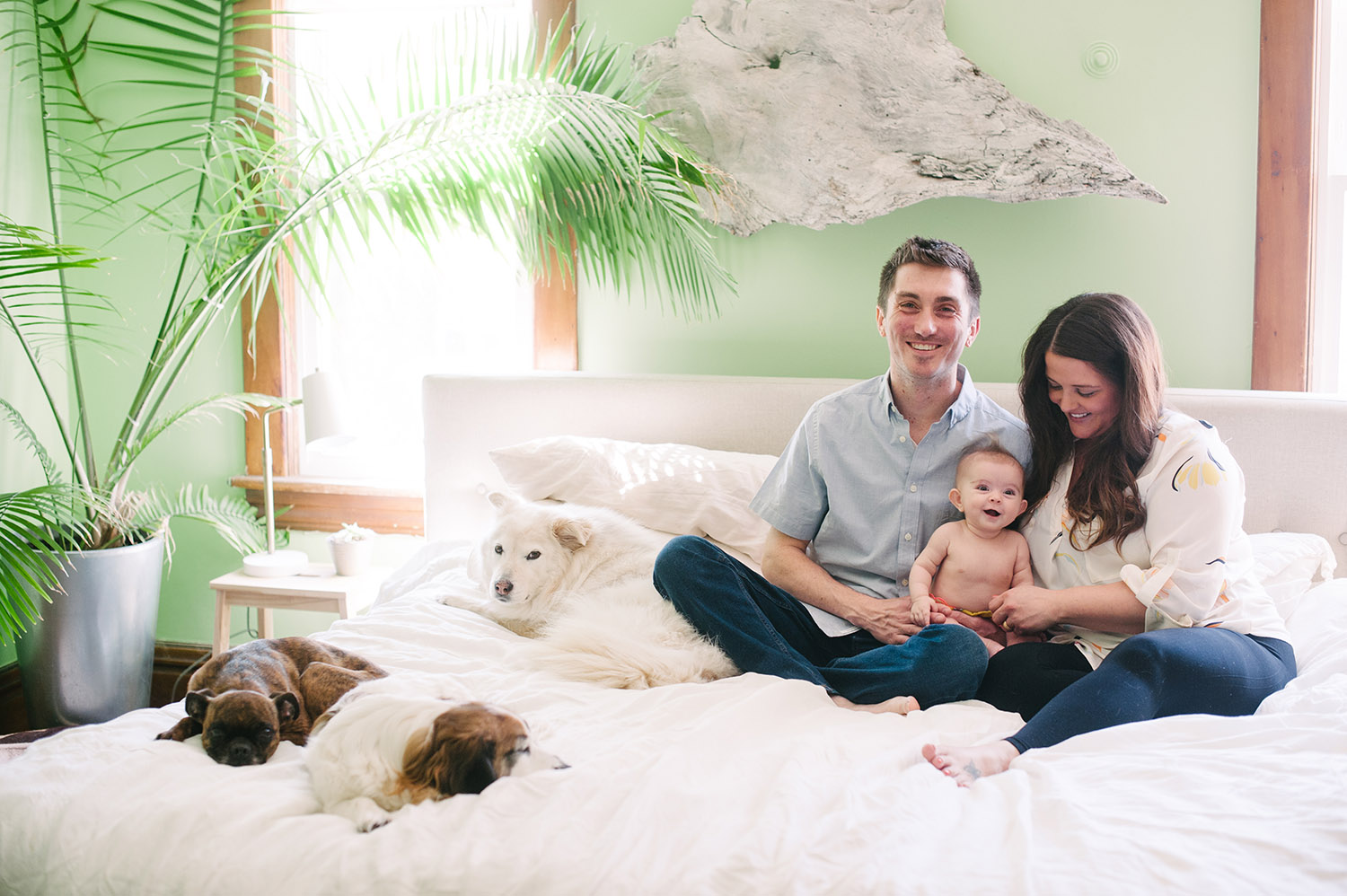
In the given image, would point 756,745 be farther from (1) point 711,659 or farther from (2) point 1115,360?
(2) point 1115,360

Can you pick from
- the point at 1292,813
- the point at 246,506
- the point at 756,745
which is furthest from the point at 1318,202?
the point at 246,506

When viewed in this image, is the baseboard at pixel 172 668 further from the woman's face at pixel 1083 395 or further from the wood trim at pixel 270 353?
the woman's face at pixel 1083 395

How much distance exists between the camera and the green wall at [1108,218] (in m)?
2.41

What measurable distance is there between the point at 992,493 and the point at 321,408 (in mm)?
1831

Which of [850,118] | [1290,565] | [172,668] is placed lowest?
[172,668]

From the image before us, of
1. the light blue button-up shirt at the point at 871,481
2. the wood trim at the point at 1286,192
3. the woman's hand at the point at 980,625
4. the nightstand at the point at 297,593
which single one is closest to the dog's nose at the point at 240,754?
the light blue button-up shirt at the point at 871,481

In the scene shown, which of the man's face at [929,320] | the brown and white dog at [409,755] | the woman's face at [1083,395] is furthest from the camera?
the man's face at [929,320]

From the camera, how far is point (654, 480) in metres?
2.21

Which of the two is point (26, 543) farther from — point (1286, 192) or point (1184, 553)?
point (1286, 192)

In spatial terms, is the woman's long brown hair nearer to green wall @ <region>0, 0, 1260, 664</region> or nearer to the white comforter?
the white comforter

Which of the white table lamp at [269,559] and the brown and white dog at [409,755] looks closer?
the brown and white dog at [409,755]

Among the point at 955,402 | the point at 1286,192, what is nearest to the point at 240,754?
the point at 955,402

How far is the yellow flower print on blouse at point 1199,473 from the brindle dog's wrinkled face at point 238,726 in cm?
149

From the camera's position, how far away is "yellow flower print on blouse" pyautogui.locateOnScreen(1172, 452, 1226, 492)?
147 cm
